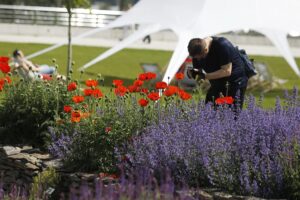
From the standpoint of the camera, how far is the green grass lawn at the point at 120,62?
18750mm

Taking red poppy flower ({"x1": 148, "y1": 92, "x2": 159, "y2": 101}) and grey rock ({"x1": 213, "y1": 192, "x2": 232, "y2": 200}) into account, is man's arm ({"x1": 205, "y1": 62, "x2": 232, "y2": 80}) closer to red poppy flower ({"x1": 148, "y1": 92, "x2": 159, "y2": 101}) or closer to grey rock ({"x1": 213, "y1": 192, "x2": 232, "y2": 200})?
red poppy flower ({"x1": 148, "y1": 92, "x2": 159, "y2": 101})

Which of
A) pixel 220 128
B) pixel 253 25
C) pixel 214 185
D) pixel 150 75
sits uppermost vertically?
pixel 253 25

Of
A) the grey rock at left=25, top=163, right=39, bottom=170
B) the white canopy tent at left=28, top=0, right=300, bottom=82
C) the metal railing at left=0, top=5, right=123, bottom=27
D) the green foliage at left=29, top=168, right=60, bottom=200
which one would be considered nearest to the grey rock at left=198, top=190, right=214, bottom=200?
the green foliage at left=29, top=168, right=60, bottom=200

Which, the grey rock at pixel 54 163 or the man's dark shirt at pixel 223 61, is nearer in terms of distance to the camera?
the grey rock at pixel 54 163

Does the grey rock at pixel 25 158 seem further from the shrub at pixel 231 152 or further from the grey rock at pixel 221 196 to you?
the grey rock at pixel 221 196

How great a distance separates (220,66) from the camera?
25.9 ft

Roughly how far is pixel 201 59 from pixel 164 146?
225 centimetres

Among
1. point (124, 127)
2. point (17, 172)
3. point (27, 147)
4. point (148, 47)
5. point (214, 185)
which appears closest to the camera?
point (214, 185)

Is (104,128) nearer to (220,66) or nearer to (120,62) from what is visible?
(220,66)

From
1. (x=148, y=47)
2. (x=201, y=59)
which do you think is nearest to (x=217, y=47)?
(x=201, y=59)

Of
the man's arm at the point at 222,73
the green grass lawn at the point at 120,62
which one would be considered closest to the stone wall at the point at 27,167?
the man's arm at the point at 222,73

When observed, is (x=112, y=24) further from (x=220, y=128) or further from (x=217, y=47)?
(x=220, y=128)

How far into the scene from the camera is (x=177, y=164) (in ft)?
19.2

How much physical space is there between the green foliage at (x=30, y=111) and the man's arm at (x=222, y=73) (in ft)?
4.81
